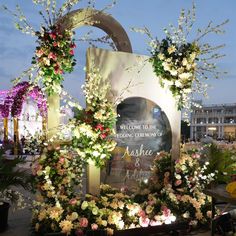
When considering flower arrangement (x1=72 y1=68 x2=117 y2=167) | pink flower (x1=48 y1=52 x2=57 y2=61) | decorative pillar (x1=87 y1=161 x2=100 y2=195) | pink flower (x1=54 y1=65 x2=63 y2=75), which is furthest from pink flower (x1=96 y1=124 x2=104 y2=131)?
pink flower (x1=48 y1=52 x2=57 y2=61)

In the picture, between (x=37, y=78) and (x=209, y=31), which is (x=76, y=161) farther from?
(x=209, y=31)

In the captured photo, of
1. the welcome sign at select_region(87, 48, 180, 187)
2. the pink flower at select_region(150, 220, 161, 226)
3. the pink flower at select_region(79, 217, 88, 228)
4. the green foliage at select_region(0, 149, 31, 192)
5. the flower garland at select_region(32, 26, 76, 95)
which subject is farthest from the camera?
the welcome sign at select_region(87, 48, 180, 187)

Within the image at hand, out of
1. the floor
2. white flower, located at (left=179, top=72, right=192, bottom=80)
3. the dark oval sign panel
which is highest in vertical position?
white flower, located at (left=179, top=72, right=192, bottom=80)

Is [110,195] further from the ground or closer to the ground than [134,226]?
further from the ground

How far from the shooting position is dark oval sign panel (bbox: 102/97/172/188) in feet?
25.6

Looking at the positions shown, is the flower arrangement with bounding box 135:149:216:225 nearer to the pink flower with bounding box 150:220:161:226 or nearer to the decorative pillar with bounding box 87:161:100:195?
the pink flower with bounding box 150:220:161:226

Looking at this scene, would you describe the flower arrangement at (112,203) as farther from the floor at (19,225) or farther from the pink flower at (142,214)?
the floor at (19,225)

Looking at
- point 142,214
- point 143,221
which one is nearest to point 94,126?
point 142,214

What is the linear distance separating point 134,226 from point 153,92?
2.76 m

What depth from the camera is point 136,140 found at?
8023 mm

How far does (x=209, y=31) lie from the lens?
7.82 m

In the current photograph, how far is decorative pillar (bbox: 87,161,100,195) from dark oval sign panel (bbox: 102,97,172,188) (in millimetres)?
589

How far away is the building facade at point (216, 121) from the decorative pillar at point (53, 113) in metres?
138

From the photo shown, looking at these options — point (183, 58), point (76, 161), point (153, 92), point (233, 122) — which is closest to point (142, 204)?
point (76, 161)
